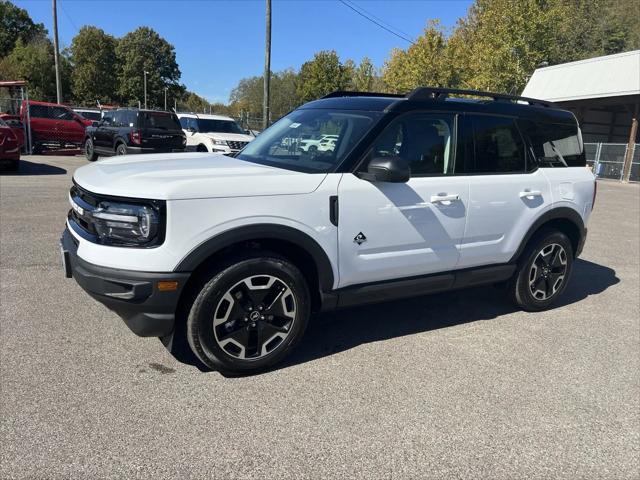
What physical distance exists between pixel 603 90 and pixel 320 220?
1004 inches

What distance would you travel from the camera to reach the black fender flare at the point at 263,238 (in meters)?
3.00

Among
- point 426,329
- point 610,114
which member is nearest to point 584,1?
point 610,114

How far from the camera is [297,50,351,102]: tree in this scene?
169 ft

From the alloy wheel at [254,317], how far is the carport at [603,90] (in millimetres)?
23470

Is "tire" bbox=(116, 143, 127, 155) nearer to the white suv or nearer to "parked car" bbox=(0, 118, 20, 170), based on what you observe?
"parked car" bbox=(0, 118, 20, 170)

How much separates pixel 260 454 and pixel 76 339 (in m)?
1.89

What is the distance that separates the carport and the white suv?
69.9 feet

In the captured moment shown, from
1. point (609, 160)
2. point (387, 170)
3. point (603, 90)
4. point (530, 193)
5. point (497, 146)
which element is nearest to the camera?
point (387, 170)

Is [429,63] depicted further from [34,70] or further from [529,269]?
[34,70]

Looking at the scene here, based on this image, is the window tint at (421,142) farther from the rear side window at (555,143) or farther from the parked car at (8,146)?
the parked car at (8,146)

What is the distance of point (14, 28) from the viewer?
70312mm

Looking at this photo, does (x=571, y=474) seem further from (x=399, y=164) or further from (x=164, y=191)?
(x=164, y=191)

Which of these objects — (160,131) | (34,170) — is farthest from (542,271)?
(34,170)

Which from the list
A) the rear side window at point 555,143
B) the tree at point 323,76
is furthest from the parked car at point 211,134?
the tree at point 323,76
